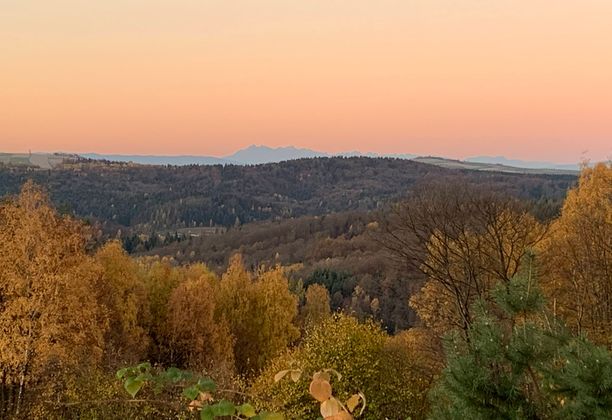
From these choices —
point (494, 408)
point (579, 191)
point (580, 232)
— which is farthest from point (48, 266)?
point (579, 191)

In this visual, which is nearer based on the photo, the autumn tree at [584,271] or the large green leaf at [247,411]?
the large green leaf at [247,411]

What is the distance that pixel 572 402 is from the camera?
6.07 metres

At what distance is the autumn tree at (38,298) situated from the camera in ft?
61.7

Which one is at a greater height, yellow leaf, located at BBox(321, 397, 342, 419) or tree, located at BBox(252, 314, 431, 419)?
yellow leaf, located at BBox(321, 397, 342, 419)

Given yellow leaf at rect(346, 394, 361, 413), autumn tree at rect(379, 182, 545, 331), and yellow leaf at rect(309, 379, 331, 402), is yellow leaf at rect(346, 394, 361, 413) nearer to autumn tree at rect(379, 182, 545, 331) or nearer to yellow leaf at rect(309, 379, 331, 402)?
yellow leaf at rect(309, 379, 331, 402)

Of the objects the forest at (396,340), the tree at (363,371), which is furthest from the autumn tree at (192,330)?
the tree at (363,371)

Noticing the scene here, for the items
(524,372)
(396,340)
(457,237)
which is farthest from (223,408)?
(396,340)

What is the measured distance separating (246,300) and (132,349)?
40.2ft

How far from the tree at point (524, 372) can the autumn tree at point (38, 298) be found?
15.6 metres

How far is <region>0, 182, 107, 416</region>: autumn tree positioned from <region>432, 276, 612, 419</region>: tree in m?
15.6

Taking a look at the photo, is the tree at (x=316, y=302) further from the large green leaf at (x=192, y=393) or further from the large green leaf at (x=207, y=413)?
the large green leaf at (x=207, y=413)

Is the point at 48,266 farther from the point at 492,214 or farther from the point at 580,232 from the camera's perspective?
the point at 580,232

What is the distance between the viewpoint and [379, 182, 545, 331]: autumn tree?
19125mm

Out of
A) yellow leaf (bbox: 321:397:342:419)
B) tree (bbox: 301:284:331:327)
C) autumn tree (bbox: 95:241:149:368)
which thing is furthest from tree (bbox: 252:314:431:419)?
tree (bbox: 301:284:331:327)
